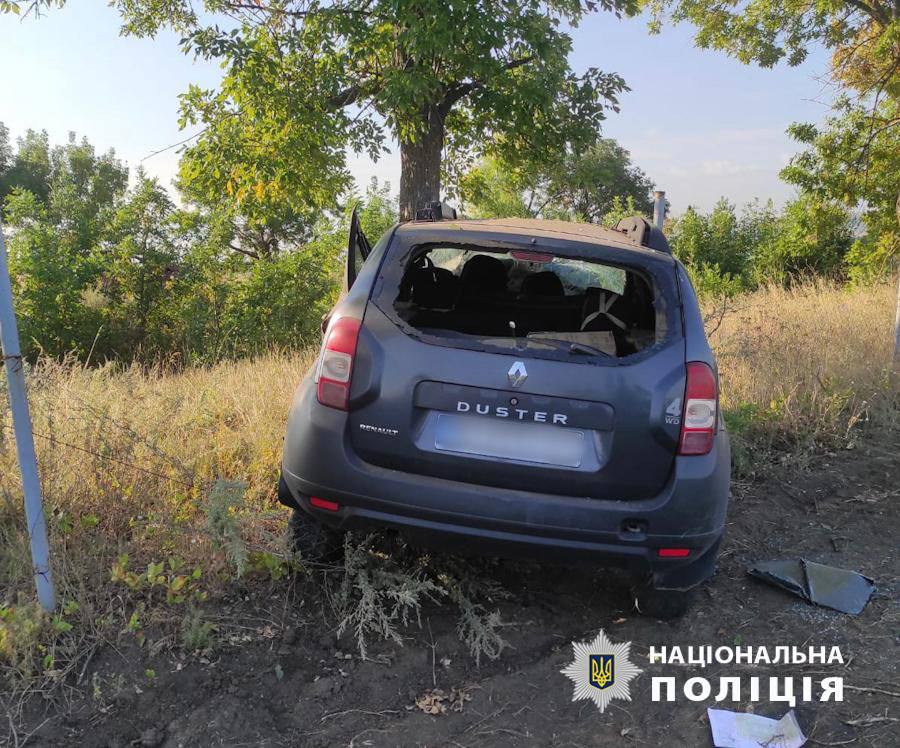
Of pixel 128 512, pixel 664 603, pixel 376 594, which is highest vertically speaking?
pixel 128 512

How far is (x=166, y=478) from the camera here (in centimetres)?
392

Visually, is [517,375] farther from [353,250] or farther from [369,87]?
[369,87]

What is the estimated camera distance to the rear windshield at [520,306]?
9.75 feet

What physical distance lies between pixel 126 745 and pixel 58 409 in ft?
7.86

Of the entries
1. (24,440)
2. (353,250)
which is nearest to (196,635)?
(24,440)

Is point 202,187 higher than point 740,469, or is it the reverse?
point 202,187

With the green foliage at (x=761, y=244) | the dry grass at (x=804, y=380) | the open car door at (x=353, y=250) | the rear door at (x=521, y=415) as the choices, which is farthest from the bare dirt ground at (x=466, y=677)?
the green foliage at (x=761, y=244)

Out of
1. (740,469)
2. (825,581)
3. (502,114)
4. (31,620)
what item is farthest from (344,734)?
(502,114)

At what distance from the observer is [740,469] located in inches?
211

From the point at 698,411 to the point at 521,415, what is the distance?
685 millimetres

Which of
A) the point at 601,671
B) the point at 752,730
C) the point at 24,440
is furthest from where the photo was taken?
the point at 601,671

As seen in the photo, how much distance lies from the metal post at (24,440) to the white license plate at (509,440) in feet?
5.09

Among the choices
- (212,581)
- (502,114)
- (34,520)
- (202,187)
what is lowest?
(212,581)

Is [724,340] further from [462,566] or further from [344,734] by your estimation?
[344,734]
